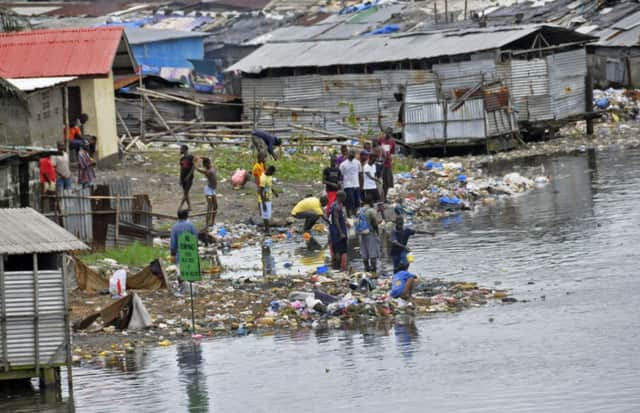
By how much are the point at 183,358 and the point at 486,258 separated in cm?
660

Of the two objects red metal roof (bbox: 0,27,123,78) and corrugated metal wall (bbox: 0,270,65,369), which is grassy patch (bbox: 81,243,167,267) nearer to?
corrugated metal wall (bbox: 0,270,65,369)

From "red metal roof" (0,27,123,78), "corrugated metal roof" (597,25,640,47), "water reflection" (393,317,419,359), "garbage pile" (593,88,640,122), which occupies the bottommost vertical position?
"water reflection" (393,317,419,359)

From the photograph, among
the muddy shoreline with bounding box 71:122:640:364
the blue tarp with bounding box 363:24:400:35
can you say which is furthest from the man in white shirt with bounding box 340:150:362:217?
the blue tarp with bounding box 363:24:400:35

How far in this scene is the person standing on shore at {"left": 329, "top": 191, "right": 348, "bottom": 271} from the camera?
18984 mm

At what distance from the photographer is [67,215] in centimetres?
2020

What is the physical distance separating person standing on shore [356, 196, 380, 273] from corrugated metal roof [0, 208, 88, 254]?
19.2 feet

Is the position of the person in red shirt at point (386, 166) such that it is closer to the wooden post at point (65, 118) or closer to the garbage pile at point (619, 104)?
Answer: the wooden post at point (65, 118)

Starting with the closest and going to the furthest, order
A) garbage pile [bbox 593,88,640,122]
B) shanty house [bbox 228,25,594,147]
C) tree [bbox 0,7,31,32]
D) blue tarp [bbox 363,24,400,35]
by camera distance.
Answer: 1. tree [bbox 0,7,31,32]
2. shanty house [bbox 228,25,594,147]
3. garbage pile [bbox 593,88,640,122]
4. blue tarp [bbox 363,24,400,35]

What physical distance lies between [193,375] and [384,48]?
87.3 feet

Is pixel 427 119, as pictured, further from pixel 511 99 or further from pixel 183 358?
pixel 183 358

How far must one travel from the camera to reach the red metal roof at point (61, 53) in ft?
96.0

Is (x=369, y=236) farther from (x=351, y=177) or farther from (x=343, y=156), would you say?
(x=343, y=156)

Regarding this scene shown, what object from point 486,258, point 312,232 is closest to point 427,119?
point 312,232

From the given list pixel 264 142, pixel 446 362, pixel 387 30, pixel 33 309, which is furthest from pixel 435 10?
pixel 33 309
